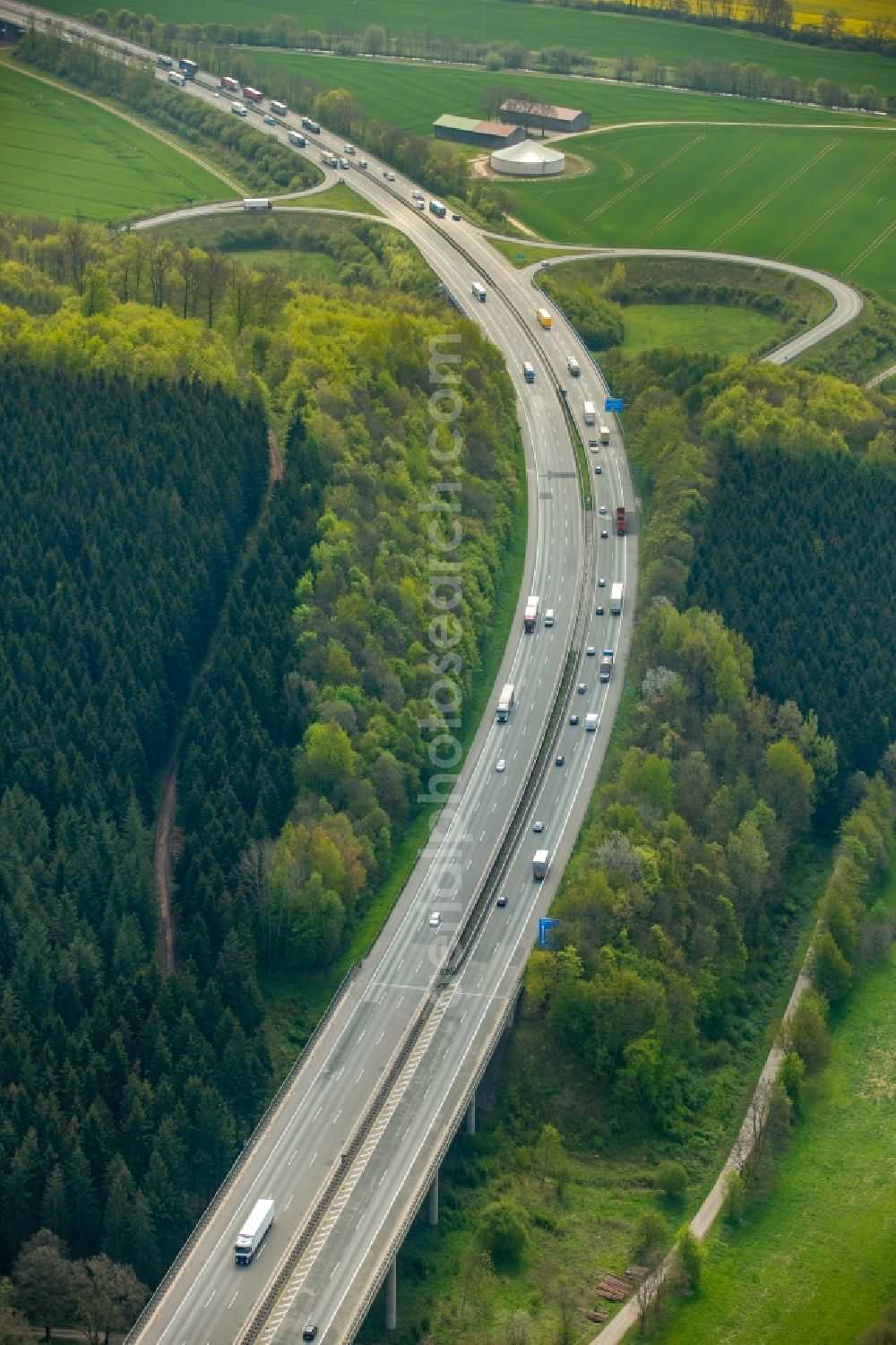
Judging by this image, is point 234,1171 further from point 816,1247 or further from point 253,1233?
point 816,1247

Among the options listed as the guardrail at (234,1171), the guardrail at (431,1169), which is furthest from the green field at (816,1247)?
the guardrail at (234,1171)

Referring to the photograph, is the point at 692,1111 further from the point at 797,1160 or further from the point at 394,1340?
the point at 394,1340

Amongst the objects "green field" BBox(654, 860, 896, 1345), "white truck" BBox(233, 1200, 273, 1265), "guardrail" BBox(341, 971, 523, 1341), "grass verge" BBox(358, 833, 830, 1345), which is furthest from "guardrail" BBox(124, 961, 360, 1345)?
"green field" BBox(654, 860, 896, 1345)

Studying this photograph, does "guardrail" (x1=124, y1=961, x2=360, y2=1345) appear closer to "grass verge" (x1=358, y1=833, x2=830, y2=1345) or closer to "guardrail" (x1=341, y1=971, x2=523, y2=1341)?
"guardrail" (x1=341, y1=971, x2=523, y2=1341)

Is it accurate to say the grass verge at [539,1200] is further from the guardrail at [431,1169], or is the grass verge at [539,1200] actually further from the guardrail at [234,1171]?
the guardrail at [234,1171]

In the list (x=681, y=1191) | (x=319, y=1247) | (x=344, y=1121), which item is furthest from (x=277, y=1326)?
(x=681, y=1191)

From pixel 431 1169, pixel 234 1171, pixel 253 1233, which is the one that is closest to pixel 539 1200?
pixel 431 1169
